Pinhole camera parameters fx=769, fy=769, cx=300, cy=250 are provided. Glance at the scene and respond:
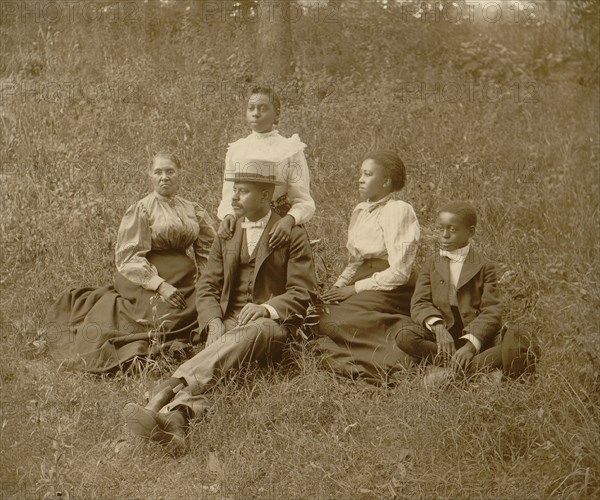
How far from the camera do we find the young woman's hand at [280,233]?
519 centimetres

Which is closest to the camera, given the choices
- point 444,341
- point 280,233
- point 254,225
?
point 444,341

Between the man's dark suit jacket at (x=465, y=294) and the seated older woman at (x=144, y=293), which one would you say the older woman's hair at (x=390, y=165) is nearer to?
the man's dark suit jacket at (x=465, y=294)

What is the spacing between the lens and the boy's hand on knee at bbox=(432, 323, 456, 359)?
4.79 m

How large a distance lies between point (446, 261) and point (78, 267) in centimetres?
347

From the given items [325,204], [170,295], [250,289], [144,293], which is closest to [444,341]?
[250,289]

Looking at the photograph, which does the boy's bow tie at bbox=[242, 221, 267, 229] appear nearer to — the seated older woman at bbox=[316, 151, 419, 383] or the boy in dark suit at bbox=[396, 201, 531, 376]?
the seated older woman at bbox=[316, 151, 419, 383]

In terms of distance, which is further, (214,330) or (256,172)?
(256,172)

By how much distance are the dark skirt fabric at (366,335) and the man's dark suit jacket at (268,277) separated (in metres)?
0.23

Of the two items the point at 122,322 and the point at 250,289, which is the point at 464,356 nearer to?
the point at 250,289

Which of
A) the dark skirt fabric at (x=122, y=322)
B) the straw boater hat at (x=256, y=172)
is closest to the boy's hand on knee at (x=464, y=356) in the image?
the straw boater hat at (x=256, y=172)

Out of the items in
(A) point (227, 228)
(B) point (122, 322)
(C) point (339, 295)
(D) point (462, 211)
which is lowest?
(B) point (122, 322)

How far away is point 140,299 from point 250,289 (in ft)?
3.22

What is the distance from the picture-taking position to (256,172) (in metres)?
5.53

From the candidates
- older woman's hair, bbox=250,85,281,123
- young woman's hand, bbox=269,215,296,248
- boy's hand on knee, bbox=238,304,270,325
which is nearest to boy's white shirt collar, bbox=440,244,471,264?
young woman's hand, bbox=269,215,296,248
